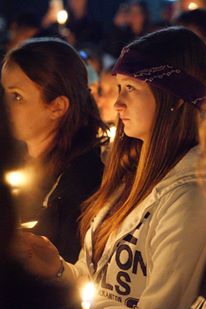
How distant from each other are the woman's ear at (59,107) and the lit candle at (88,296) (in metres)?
1.05

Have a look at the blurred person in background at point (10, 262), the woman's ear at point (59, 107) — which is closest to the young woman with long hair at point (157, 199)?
the blurred person in background at point (10, 262)

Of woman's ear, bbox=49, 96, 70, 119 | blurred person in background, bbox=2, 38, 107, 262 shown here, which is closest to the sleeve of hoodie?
blurred person in background, bbox=2, 38, 107, 262

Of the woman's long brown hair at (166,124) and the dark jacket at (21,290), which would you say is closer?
the dark jacket at (21,290)

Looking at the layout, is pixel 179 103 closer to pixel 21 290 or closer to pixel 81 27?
pixel 21 290

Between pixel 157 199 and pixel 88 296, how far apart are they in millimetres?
431

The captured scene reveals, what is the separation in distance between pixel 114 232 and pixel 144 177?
0.78 feet

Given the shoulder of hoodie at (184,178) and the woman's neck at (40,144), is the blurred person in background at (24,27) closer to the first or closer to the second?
the woman's neck at (40,144)

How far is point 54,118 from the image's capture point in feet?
10.5

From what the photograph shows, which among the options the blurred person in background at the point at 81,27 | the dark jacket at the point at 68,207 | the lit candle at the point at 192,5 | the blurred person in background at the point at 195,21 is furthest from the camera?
the blurred person in background at the point at 81,27

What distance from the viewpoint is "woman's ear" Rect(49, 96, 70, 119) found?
10.4 ft

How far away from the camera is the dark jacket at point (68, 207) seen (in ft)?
9.68

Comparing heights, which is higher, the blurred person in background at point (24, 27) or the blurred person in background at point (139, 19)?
the blurred person in background at point (139, 19)

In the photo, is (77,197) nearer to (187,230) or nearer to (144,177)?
(144,177)

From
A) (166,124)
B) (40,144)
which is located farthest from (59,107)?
(166,124)
